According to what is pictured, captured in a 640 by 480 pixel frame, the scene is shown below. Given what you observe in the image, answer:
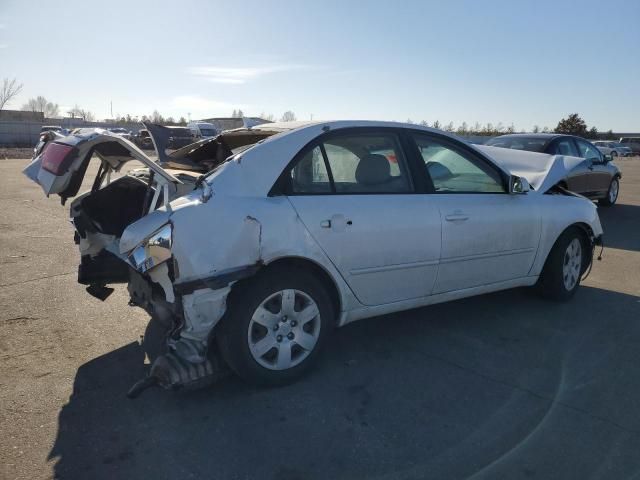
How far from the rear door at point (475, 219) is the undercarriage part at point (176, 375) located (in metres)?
1.92

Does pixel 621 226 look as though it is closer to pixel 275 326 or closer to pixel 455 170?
pixel 455 170

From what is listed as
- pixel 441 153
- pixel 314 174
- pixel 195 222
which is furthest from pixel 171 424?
pixel 441 153

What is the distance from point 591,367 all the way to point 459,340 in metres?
0.97

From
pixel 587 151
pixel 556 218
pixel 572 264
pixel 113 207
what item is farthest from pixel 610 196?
pixel 113 207

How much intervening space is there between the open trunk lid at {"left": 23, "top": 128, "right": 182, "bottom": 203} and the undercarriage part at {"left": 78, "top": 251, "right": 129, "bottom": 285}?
2.25 ft

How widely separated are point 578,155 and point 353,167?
8919 millimetres

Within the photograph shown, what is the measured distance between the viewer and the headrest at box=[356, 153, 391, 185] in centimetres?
380

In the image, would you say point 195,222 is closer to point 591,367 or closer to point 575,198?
point 591,367

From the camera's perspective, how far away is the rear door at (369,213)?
3.50 metres

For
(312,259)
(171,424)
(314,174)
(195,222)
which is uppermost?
(314,174)

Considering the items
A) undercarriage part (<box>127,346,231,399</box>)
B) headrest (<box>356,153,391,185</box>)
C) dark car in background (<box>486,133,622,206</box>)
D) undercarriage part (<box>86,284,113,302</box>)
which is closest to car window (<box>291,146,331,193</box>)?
headrest (<box>356,153,391,185</box>)

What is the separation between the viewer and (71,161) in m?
3.34

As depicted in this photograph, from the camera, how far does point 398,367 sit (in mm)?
3768

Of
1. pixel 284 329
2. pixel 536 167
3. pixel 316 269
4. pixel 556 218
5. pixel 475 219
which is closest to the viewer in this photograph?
pixel 284 329
